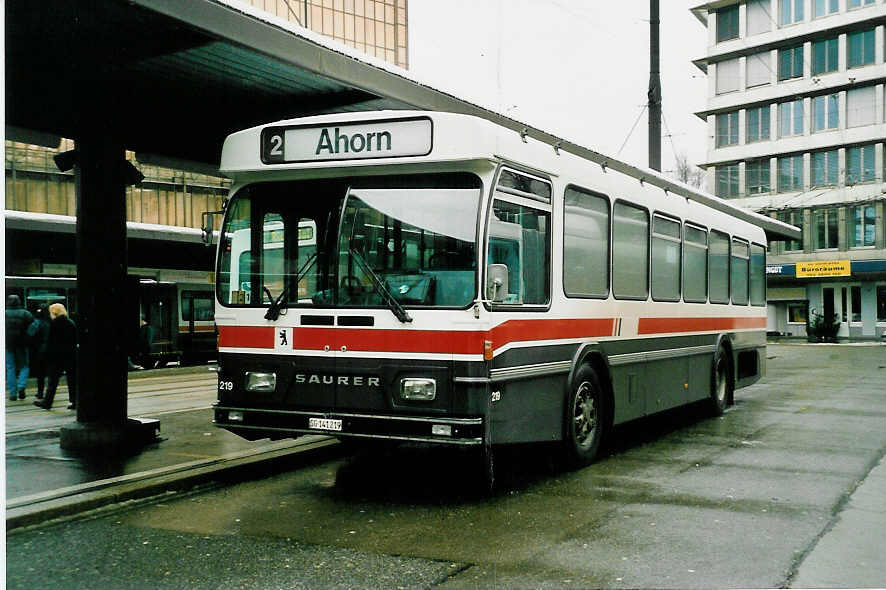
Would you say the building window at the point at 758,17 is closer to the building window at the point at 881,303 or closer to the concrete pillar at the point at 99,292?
the building window at the point at 881,303

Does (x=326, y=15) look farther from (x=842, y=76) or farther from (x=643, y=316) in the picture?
(x=643, y=316)

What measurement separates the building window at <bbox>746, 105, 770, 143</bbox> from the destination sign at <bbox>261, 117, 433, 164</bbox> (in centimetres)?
5600

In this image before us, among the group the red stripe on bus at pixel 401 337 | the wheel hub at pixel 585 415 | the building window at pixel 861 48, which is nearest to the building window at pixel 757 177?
the building window at pixel 861 48

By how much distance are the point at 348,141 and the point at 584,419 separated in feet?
11.9

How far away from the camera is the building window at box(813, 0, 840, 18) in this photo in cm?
5475

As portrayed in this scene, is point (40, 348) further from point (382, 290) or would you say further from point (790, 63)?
point (790, 63)

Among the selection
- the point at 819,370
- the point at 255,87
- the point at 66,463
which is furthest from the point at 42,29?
the point at 819,370

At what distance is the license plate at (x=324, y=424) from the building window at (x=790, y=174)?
5506 centimetres

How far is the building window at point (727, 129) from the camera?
60.2 metres

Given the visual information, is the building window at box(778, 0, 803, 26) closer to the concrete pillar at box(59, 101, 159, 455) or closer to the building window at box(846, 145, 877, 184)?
the building window at box(846, 145, 877, 184)

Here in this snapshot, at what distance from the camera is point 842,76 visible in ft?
178

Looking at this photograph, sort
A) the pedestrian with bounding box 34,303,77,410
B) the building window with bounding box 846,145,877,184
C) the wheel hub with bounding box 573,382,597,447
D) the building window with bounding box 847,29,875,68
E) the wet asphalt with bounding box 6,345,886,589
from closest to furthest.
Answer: the wet asphalt with bounding box 6,345,886,589
the wheel hub with bounding box 573,382,597,447
the pedestrian with bounding box 34,303,77,410
the building window with bounding box 847,29,875,68
the building window with bounding box 846,145,877,184

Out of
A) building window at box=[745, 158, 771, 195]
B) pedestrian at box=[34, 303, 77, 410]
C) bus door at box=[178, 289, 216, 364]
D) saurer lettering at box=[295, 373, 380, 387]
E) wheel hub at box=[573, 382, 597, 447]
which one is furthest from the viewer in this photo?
building window at box=[745, 158, 771, 195]

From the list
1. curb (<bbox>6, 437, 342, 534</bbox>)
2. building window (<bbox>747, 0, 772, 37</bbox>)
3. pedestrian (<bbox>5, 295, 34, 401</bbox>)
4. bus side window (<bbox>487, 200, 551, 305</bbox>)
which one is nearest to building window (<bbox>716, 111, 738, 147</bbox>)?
building window (<bbox>747, 0, 772, 37</bbox>)
